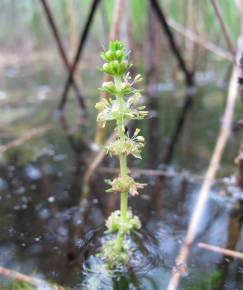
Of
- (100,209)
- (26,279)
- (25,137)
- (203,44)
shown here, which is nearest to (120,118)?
(26,279)

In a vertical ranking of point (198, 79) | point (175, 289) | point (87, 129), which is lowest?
point (175, 289)

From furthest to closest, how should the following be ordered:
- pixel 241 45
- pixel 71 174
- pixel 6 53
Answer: pixel 6 53 < pixel 71 174 < pixel 241 45

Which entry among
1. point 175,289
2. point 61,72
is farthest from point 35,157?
point 61,72

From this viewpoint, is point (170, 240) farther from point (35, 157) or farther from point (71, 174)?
point (35, 157)

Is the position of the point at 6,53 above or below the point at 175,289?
above

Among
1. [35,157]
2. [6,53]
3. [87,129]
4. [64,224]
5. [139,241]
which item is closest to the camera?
[139,241]

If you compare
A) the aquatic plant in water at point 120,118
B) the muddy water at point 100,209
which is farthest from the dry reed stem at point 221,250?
the aquatic plant in water at point 120,118

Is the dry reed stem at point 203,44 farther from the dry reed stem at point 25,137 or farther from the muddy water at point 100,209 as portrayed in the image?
the dry reed stem at point 25,137
